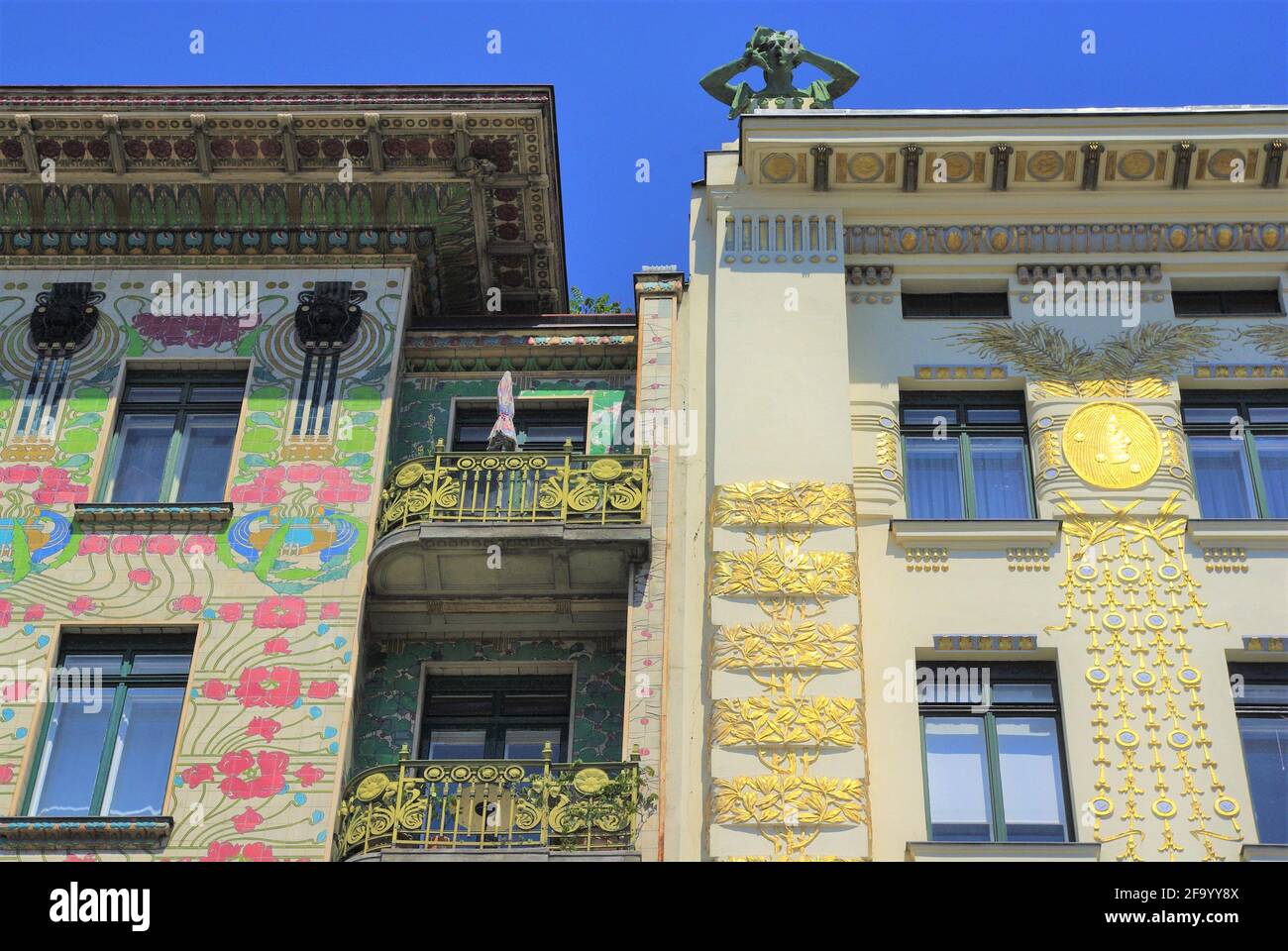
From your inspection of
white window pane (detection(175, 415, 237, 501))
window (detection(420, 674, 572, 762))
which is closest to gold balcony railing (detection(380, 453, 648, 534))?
window (detection(420, 674, 572, 762))

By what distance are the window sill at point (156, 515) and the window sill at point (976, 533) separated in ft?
22.3

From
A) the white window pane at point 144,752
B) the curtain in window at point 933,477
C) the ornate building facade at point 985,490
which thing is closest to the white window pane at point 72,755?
the white window pane at point 144,752

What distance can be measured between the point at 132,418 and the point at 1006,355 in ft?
31.0

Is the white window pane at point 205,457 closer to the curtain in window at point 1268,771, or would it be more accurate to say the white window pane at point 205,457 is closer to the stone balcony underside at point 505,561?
the stone balcony underside at point 505,561

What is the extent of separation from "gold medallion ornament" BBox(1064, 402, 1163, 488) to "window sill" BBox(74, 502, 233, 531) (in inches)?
340

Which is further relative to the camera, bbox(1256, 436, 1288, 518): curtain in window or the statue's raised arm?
the statue's raised arm

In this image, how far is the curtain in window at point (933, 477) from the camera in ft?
63.3

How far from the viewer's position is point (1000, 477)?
19.6m

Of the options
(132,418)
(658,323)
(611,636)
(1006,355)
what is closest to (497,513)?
(611,636)

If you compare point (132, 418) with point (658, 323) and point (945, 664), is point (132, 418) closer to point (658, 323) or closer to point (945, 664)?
point (658, 323)

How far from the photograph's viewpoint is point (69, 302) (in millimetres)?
21172

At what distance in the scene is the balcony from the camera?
61.1ft
